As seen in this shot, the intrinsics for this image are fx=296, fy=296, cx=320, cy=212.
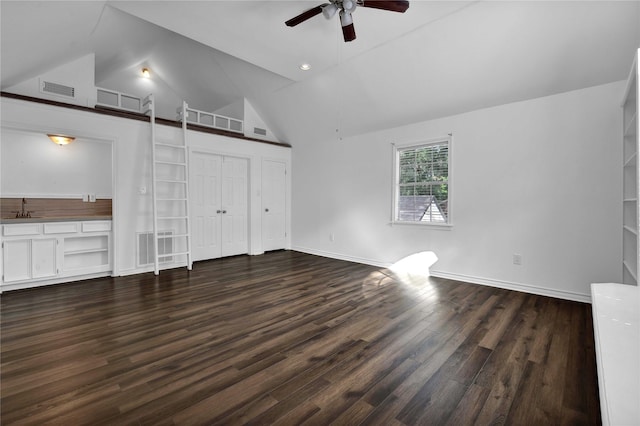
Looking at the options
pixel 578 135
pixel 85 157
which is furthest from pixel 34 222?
pixel 578 135

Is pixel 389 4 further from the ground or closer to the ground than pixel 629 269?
further from the ground

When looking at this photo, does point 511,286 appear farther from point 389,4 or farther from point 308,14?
point 308,14

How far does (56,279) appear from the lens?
154 inches

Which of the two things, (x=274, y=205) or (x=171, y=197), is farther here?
(x=274, y=205)

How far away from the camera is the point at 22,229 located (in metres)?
3.62

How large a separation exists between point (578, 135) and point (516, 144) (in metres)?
0.59

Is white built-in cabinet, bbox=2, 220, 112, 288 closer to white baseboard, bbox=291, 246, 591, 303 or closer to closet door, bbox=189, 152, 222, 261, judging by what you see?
closet door, bbox=189, 152, 222, 261

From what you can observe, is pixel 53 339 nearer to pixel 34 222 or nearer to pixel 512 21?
pixel 34 222

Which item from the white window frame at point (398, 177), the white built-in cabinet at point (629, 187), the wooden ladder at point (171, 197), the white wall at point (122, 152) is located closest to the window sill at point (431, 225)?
the white window frame at point (398, 177)

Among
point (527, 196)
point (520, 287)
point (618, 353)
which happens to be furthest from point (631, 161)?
point (618, 353)

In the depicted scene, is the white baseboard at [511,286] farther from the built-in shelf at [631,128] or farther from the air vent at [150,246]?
the air vent at [150,246]

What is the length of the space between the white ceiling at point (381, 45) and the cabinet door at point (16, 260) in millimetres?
1931

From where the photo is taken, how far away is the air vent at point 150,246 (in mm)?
4617

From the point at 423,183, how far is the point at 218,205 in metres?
3.75
